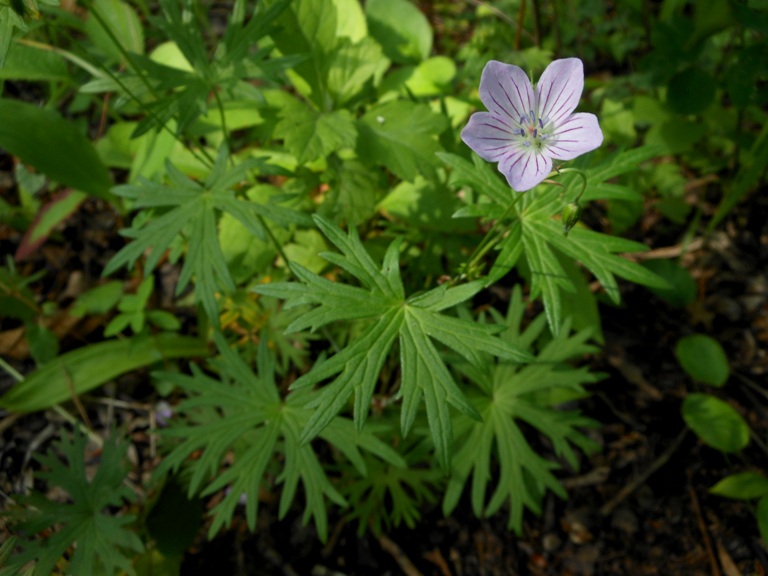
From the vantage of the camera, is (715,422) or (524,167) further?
(715,422)

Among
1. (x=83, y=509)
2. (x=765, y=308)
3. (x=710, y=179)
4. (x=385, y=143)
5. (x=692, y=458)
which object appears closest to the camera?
(x=83, y=509)

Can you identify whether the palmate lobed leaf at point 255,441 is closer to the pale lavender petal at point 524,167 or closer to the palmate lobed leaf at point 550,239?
the palmate lobed leaf at point 550,239

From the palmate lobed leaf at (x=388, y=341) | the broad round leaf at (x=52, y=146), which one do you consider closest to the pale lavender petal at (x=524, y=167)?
the palmate lobed leaf at (x=388, y=341)

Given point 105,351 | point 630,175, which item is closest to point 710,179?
point 630,175

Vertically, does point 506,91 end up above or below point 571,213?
above

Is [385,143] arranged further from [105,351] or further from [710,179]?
[710,179]

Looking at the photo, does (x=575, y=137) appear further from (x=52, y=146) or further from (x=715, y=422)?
(x=52, y=146)

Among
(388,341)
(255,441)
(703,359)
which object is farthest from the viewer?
(703,359)

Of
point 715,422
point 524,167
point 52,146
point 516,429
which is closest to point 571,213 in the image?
point 524,167
